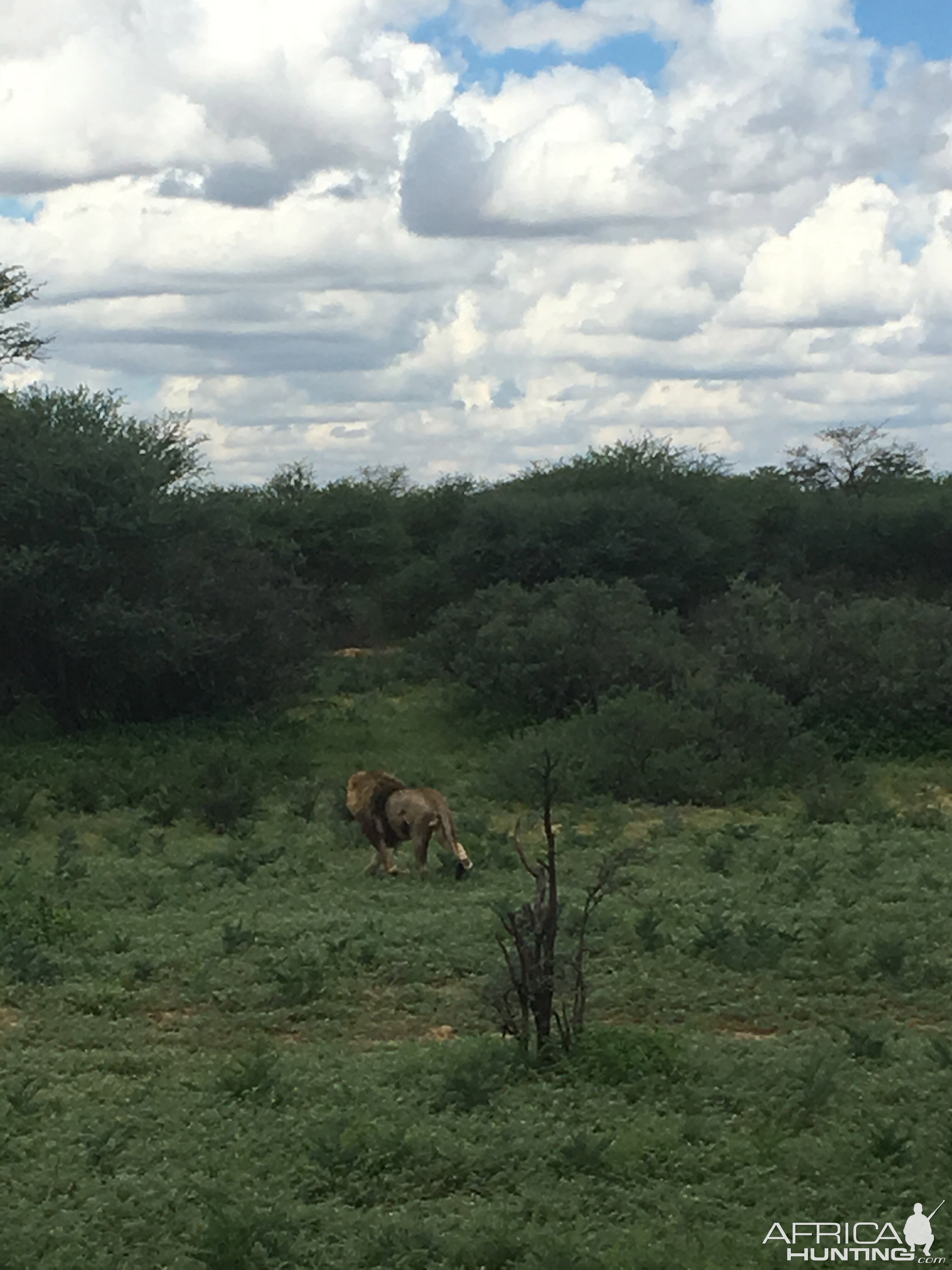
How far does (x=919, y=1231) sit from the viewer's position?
17.5ft

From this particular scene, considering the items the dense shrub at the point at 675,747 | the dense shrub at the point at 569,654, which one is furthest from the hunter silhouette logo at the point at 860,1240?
the dense shrub at the point at 569,654

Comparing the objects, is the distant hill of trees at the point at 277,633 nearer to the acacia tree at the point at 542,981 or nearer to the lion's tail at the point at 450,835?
the lion's tail at the point at 450,835

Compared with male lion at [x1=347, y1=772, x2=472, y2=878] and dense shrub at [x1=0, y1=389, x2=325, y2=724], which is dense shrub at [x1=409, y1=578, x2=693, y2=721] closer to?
dense shrub at [x1=0, y1=389, x2=325, y2=724]

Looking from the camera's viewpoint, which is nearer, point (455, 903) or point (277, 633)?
point (455, 903)

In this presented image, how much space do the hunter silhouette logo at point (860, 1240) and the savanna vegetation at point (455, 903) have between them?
3.2 inches

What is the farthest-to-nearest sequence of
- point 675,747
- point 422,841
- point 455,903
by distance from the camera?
1. point 675,747
2. point 422,841
3. point 455,903

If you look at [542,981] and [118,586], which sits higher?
[118,586]

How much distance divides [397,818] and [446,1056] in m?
4.31

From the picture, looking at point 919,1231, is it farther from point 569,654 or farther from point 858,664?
point 569,654

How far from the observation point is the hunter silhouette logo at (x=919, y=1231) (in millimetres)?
5273

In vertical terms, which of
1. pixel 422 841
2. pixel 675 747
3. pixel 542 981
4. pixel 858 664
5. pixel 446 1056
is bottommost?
pixel 446 1056

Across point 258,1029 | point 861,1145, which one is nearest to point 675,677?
point 258,1029

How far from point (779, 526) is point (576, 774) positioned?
68.4ft

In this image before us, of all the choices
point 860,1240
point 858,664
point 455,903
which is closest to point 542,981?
point 860,1240
